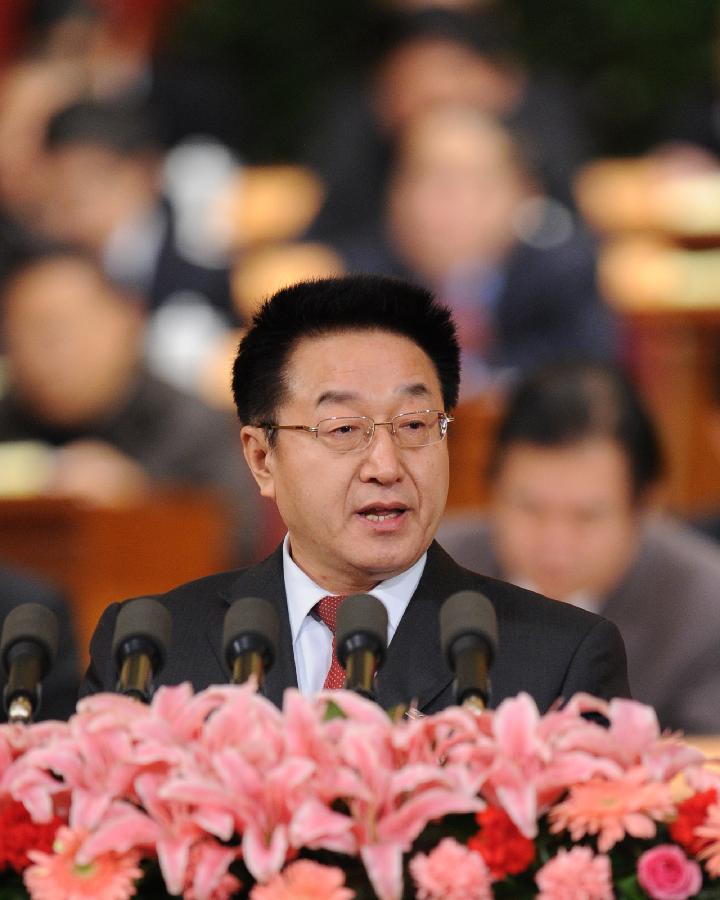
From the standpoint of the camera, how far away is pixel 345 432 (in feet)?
4.83

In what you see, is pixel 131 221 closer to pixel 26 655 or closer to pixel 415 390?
pixel 415 390

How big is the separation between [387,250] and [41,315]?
0.91 meters

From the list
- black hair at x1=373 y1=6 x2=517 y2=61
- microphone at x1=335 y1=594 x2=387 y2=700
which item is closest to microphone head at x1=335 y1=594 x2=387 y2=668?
microphone at x1=335 y1=594 x2=387 y2=700

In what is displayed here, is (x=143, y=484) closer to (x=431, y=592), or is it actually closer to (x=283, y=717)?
(x=431, y=592)

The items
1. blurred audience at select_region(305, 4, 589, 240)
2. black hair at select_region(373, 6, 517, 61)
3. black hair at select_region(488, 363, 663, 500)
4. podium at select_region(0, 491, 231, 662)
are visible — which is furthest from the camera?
black hair at select_region(373, 6, 517, 61)

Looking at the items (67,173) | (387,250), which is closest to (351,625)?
(387,250)

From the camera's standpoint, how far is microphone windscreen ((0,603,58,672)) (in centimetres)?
135

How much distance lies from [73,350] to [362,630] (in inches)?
99.6

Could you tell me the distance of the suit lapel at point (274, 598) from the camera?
1.49m

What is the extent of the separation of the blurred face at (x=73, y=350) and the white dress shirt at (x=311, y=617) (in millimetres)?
2253

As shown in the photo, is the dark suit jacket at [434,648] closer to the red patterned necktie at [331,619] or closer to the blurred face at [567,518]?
the red patterned necktie at [331,619]

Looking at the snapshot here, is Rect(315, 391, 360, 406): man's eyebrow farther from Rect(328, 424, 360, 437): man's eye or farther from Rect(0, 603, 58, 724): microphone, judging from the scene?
Rect(0, 603, 58, 724): microphone

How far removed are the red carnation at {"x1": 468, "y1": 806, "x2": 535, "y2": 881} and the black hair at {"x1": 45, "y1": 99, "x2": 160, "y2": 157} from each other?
3.58m

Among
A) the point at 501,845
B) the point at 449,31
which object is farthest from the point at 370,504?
the point at 449,31
